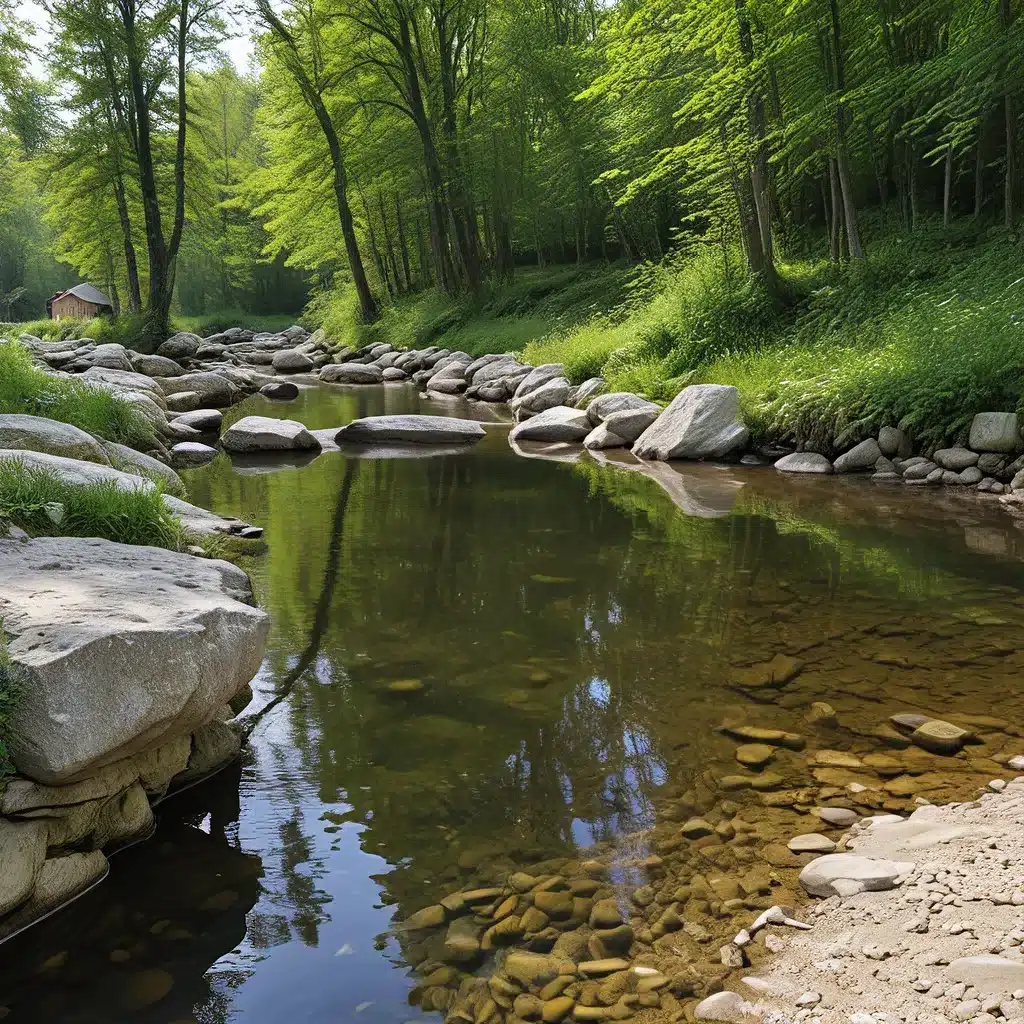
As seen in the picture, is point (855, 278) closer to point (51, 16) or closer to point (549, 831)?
point (549, 831)

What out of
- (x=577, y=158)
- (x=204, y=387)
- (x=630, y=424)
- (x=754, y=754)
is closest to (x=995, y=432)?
(x=630, y=424)

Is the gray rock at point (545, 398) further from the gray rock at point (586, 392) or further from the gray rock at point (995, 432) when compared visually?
the gray rock at point (995, 432)

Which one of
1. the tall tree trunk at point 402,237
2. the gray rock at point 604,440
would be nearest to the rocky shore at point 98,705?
the gray rock at point 604,440

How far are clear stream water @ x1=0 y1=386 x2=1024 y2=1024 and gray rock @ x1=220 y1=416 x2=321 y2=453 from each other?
355 centimetres

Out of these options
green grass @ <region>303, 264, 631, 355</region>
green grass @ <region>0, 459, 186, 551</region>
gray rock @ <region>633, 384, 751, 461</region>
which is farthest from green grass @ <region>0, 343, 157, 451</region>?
green grass @ <region>303, 264, 631, 355</region>

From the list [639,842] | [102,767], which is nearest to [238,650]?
[102,767]

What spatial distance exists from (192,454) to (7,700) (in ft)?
30.1

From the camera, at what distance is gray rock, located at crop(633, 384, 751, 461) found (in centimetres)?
1023

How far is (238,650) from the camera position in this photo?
3.40 metres

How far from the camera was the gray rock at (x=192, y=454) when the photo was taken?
10961 mm

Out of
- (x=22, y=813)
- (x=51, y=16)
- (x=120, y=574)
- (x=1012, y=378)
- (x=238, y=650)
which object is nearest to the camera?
(x=22, y=813)

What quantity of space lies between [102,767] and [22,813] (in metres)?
0.28

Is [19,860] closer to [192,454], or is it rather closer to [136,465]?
[136,465]

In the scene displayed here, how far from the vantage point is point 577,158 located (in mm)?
21750
